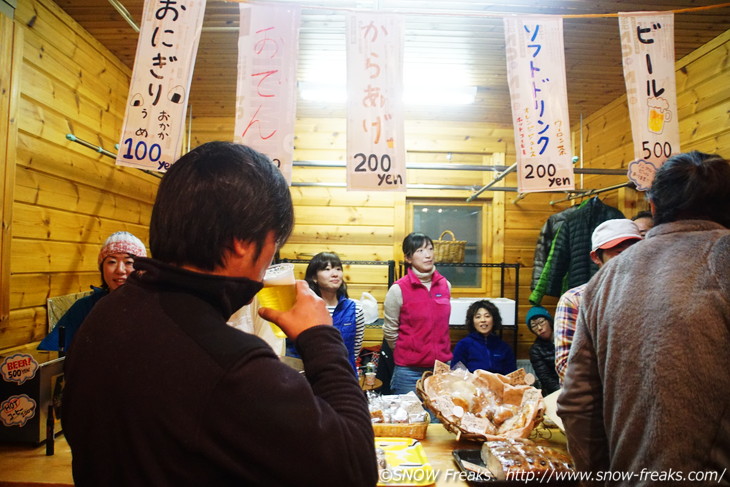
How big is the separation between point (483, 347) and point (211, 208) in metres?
3.38

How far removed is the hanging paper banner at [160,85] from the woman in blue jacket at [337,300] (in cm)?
136

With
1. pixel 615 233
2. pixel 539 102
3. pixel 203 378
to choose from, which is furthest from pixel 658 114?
pixel 203 378

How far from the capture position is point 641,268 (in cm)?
120

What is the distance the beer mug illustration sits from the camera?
7.55ft

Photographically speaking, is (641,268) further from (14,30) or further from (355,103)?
(14,30)

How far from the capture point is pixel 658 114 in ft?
7.59

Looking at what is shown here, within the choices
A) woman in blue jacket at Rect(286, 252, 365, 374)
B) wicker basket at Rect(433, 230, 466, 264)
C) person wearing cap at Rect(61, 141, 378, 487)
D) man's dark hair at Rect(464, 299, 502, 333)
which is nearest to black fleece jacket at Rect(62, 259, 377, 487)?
person wearing cap at Rect(61, 141, 378, 487)

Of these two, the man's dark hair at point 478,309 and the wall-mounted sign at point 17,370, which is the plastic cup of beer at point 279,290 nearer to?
the wall-mounted sign at point 17,370

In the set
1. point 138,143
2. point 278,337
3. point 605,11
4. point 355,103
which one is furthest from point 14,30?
point 605,11

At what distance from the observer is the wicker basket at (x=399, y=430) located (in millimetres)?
1729

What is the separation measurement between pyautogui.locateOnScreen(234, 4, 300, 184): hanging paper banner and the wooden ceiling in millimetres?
344

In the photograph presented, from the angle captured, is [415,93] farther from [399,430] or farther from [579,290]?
[399,430]

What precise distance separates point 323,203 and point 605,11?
324 cm

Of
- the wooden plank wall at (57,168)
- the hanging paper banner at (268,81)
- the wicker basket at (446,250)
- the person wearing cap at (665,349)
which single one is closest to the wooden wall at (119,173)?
the wooden plank wall at (57,168)
